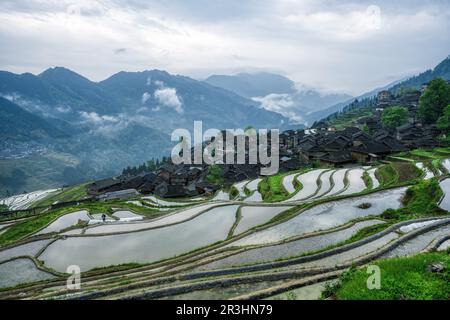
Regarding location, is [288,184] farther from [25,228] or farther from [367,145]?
[25,228]

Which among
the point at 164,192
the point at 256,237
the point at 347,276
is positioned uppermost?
the point at 347,276

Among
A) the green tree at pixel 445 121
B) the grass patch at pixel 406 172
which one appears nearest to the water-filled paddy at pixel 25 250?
the grass patch at pixel 406 172

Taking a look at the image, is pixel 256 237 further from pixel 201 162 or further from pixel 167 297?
pixel 201 162

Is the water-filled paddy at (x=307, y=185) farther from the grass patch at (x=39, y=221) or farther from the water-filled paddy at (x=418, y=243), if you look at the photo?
the water-filled paddy at (x=418, y=243)

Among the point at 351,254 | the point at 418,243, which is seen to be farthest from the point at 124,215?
the point at 418,243

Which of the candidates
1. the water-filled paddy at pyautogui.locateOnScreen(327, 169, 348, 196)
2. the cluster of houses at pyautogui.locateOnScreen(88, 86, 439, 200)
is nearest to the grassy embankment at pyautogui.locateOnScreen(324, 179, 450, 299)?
the water-filled paddy at pyautogui.locateOnScreen(327, 169, 348, 196)

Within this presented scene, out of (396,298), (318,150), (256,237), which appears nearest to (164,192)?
(318,150)
